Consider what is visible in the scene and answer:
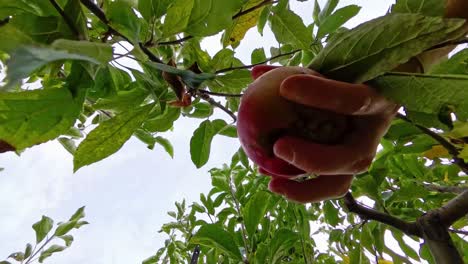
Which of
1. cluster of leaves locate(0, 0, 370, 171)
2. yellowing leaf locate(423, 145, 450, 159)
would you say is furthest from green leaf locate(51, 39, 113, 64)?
yellowing leaf locate(423, 145, 450, 159)

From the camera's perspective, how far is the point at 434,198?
0.96 meters

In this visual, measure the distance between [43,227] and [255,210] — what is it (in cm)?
51

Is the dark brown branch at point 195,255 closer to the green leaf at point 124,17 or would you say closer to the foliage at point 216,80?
the foliage at point 216,80

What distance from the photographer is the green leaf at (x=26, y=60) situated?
196 mm

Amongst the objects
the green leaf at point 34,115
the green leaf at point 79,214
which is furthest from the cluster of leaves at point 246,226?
the green leaf at point 34,115

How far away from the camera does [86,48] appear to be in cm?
26

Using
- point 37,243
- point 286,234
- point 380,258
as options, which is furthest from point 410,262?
point 37,243

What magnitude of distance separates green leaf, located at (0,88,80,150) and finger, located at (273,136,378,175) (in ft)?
0.84

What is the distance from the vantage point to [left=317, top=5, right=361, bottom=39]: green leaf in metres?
0.74

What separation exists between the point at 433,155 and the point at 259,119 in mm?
523

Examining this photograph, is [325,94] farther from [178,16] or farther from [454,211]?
[454,211]

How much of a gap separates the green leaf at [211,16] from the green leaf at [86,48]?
193 mm

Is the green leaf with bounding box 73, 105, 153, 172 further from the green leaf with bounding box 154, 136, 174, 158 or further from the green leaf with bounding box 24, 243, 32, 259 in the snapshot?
the green leaf with bounding box 24, 243, 32, 259

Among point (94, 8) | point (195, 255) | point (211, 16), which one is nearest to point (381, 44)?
point (211, 16)
